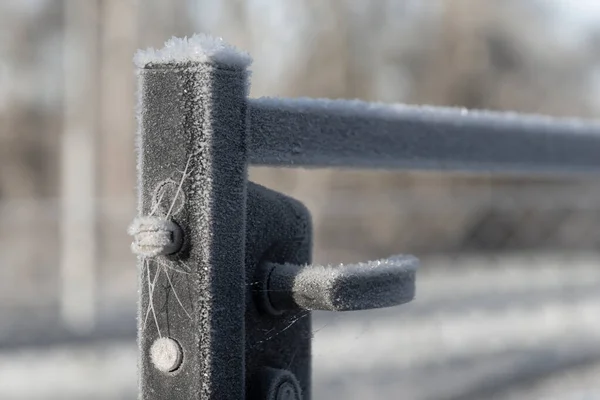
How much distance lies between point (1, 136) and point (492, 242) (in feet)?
46.2

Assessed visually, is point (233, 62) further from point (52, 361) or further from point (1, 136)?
point (1, 136)

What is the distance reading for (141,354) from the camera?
1.04 m

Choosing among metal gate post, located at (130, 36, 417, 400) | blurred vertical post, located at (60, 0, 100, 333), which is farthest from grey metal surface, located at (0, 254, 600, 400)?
blurred vertical post, located at (60, 0, 100, 333)

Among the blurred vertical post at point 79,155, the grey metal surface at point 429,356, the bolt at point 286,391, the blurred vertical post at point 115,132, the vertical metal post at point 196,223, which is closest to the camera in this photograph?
the vertical metal post at point 196,223

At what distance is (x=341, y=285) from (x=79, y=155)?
1272 cm

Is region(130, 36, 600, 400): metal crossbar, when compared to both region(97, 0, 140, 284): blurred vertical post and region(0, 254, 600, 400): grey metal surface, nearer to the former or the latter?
region(0, 254, 600, 400): grey metal surface

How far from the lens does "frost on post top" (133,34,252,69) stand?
3.23ft

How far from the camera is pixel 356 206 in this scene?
19.3m

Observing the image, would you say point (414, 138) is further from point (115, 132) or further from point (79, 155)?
point (115, 132)

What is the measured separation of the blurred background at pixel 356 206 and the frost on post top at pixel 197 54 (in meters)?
1.87

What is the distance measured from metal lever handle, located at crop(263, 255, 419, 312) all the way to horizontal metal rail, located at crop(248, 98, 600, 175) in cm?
15

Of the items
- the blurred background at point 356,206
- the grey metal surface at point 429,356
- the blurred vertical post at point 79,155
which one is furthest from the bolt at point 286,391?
the blurred vertical post at point 79,155

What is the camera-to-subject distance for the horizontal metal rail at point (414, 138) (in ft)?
3.65

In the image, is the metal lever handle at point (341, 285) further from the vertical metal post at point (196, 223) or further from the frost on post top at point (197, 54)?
the frost on post top at point (197, 54)
